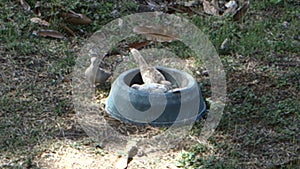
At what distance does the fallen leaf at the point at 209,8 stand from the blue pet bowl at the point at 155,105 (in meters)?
1.57

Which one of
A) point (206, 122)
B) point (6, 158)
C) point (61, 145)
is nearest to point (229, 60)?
point (206, 122)

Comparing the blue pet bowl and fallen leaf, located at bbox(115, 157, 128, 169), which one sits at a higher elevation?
the blue pet bowl

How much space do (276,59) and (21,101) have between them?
182 cm

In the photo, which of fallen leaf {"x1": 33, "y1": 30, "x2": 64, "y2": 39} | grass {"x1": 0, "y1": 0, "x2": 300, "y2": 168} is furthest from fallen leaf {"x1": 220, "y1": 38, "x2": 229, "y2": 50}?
fallen leaf {"x1": 33, "y1": 30, "x2": 64, "y2": 39}

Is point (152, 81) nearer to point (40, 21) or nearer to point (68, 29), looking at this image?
point (68, 29)

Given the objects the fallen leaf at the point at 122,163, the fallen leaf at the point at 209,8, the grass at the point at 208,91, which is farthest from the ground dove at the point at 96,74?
the fallen leaf at the point at 209,8

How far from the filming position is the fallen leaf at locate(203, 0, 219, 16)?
5282 mm

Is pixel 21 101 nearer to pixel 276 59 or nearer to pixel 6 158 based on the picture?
pixel 6 158

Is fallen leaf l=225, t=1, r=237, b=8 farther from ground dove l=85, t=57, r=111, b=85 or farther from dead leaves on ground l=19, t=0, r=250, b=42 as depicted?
ground dove l=85, t=57, r=111, b=85

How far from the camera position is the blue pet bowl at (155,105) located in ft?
12.0

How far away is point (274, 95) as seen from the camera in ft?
13.5

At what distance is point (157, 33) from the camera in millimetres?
4781

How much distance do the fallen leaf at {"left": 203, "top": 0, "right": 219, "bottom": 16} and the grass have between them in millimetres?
206

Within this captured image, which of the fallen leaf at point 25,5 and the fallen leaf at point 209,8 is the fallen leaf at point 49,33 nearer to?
the fallen leaf at point 25,5
